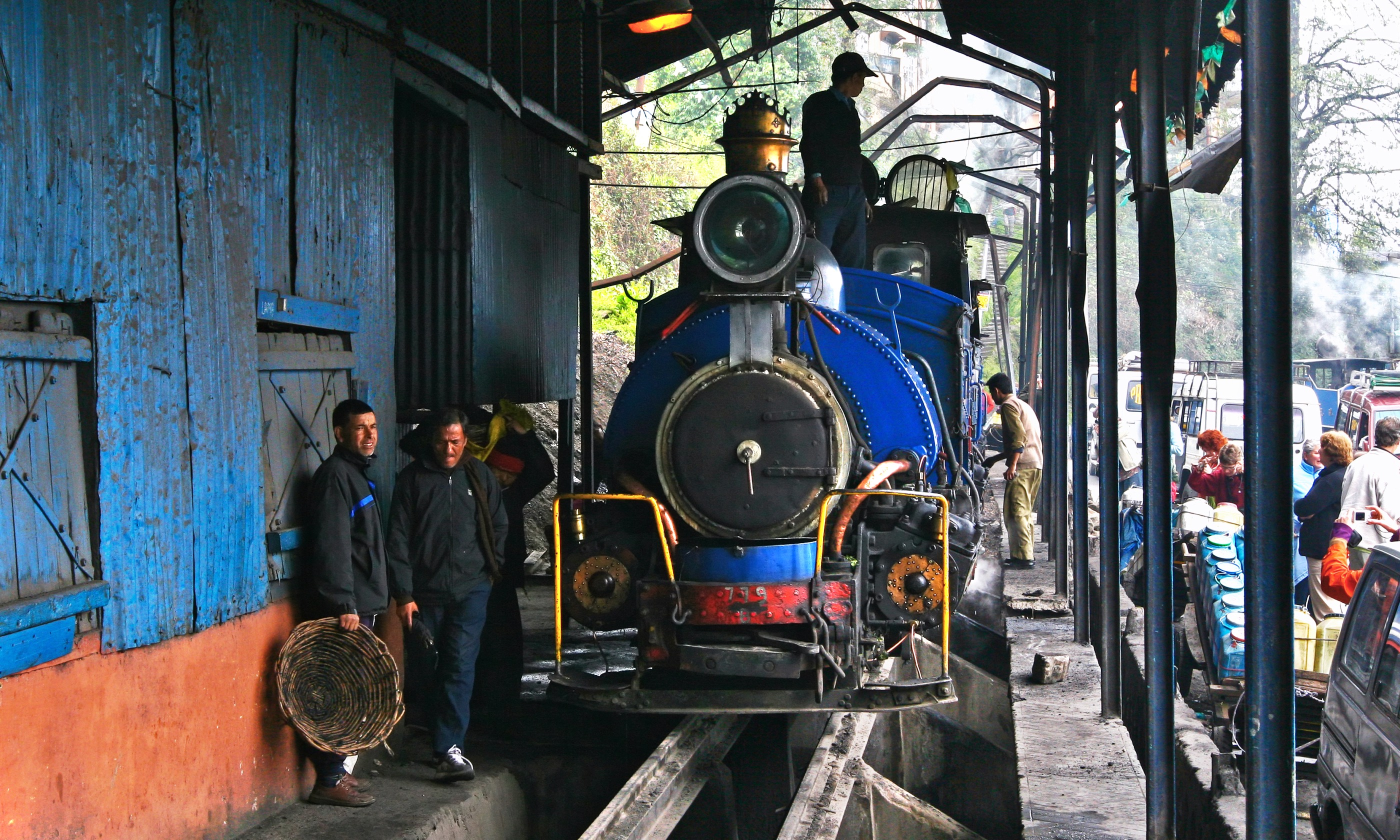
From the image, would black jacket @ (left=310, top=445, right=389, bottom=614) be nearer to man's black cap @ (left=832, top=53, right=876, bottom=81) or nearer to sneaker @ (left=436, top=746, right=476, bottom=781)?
sneaker @ (left=436, top=746, right=476, bottom=781)

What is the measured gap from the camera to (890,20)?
10039 mm

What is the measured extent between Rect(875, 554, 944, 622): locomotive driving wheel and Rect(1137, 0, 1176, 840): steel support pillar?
3.38 feet

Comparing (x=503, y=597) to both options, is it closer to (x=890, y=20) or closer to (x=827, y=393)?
(x=827, y=393)

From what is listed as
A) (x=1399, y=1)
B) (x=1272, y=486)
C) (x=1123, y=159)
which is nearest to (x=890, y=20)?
(x=1123, y=159)

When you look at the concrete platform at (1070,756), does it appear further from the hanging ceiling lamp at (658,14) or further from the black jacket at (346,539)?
the hanging ceiling lamp at (658,14)

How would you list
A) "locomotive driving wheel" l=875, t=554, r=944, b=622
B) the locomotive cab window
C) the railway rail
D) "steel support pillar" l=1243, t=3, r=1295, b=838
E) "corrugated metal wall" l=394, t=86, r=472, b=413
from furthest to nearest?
the locomotive cab window < "corrugated metal wall" l=394, t=86, r=472, b=413 < "locomotive driving wheel" l=875, t=554, r=944, b=622 < the railway rail < "steel support pillar" l=1243, t=3, r=1295, b=838

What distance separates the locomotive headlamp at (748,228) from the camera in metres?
5.54

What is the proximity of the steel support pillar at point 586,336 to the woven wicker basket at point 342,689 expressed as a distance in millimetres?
4789

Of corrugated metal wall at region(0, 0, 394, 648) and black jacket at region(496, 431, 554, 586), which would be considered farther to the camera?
black jacket at region(496, 431, 554, 586)

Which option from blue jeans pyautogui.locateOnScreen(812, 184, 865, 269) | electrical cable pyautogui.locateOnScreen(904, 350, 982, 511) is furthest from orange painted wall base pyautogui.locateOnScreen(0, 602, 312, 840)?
blue jeans pyautogui.locateOnScreen(812, 184, 865, 269)

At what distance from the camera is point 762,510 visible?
224 inches

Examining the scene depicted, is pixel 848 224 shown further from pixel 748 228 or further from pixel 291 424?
pixel 291 424

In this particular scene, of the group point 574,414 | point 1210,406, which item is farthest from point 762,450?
point 1210,406

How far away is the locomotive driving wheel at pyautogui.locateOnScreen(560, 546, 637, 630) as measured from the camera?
5863 millimetres
